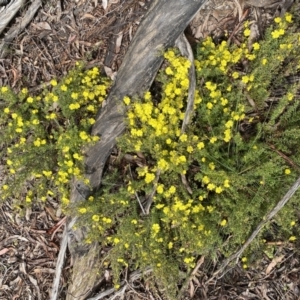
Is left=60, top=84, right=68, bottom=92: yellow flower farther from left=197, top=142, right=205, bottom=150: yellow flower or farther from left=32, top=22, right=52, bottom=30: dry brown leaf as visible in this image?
left=197, top=142, right=205, bottom=150: yellow flower

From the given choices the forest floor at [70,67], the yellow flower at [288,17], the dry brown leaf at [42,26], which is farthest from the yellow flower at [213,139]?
the dry brown leaf at [42,26]

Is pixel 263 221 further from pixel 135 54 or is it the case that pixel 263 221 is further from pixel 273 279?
pixel 135 54

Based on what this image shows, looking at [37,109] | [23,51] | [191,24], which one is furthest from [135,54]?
[23,51]

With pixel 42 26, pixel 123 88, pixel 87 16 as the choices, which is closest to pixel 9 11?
pixel 42 26

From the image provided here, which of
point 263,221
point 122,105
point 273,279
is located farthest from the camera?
point 273,279

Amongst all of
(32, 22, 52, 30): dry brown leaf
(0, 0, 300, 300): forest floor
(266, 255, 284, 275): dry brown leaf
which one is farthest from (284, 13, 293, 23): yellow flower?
(32, 22, 52, 30): dry brown leaf

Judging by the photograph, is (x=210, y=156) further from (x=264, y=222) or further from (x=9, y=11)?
(x=9, y=11)

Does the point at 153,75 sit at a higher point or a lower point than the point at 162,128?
higher
